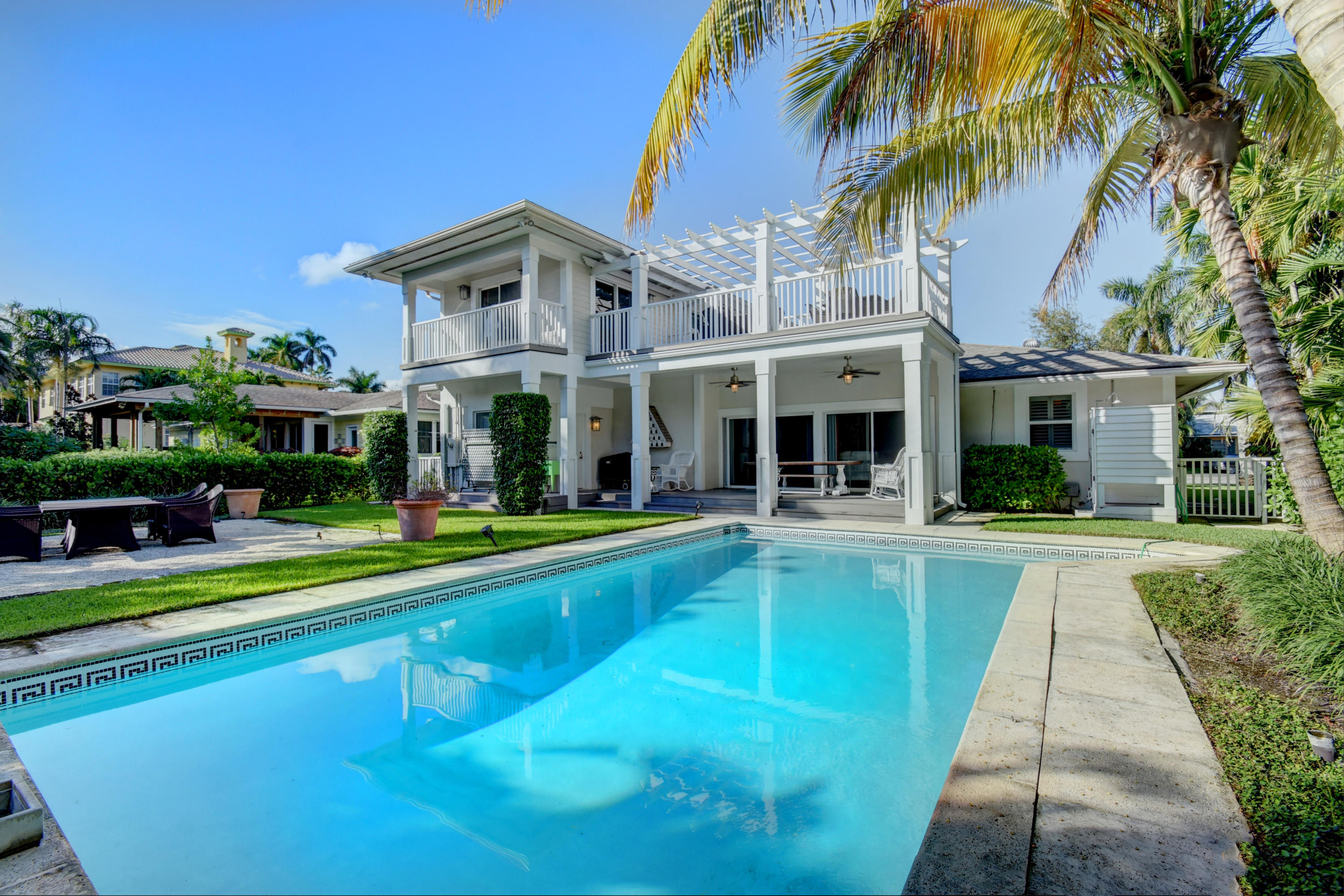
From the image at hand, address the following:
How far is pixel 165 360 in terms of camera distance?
111 feet

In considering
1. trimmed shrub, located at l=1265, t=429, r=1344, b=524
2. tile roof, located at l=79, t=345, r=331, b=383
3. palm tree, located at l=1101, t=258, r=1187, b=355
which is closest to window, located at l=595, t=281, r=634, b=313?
trimmed shrub, located at l=1265, t=429, r=1344, b=524

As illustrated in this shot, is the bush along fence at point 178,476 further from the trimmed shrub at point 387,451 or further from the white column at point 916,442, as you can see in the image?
the white column at point 916,442

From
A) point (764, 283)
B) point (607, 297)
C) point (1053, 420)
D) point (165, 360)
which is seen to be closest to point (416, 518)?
point (764, 283)

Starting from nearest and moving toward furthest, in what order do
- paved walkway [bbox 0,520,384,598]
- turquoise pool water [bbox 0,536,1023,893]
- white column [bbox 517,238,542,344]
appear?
turquoise pool water [bbox 0,536,1023,893], paved walkway [bbox 0,520,384,598], white column [bbox 517,238,542,344]

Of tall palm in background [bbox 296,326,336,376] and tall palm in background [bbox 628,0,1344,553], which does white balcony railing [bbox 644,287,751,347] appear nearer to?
tall palm in background [bbox 628,0,1344,553]

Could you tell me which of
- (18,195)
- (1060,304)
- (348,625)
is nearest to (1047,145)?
(1060,304)

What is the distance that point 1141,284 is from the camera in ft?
82.5

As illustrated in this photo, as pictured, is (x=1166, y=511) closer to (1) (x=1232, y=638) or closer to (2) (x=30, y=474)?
(1) (x=1232, y=638)

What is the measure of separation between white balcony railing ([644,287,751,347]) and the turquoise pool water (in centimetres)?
815


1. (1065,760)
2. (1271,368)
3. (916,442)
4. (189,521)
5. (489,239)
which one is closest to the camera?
(1065,760)

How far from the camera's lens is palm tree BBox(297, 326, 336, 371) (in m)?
49.5

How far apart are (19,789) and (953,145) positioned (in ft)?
28.1

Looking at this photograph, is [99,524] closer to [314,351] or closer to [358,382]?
A: [358,382]

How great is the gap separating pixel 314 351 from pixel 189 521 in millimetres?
49000
